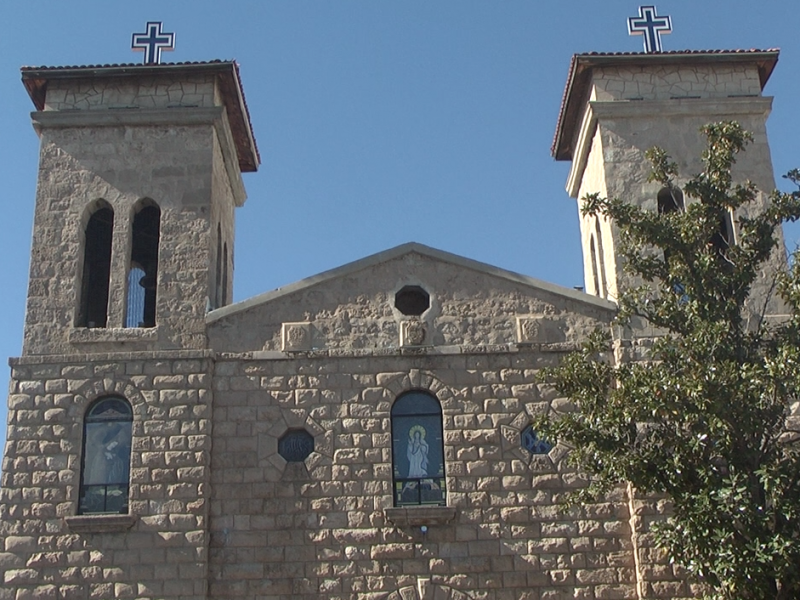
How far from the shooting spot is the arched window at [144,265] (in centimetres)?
1667

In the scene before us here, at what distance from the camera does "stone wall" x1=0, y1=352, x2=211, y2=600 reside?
47.5 feet

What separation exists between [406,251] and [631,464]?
545 cm

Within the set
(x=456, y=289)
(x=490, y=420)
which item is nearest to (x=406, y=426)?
(x=490, y=420)

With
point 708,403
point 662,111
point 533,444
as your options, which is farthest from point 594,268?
point 708,403

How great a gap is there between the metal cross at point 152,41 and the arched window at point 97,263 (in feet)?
9.94

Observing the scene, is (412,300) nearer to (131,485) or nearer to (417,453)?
(417,453)

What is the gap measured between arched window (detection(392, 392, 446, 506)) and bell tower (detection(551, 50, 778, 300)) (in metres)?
3.72

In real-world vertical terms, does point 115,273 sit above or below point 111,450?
above

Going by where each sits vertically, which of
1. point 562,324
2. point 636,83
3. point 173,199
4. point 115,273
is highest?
point 636,83

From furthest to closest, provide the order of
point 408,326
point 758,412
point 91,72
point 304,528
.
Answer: point 91,72 → point 408,326 → point 304,528 → point 758,412

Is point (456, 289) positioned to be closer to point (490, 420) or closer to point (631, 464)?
point (490, 420)

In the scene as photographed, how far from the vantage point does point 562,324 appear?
16.2m

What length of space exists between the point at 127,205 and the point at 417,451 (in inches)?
232

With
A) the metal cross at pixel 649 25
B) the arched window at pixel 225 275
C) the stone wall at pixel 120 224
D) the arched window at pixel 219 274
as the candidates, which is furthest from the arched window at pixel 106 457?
the metal cross at pixel 649 25
